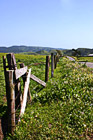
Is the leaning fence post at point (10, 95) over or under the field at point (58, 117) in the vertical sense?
over

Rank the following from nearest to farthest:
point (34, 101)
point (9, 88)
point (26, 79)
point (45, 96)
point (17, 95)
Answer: point (9, 88) → point (17, 95) → point (26, 79) → point (34, 101) → point (45, 96)

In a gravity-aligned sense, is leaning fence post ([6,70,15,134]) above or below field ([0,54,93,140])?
above

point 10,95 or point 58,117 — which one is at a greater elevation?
point 10,95

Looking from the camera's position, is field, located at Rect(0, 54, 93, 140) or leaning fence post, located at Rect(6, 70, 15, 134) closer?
leaning fence post, located at Rect(6, 70, 15, 134)

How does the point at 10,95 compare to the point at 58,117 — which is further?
the point at 58,117

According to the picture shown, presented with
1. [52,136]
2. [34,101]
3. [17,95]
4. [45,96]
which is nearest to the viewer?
[52,136]

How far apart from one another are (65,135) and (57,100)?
2.73 metres

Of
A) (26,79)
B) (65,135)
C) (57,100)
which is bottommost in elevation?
(65,135)

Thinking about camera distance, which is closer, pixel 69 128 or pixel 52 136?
pixel 52 136

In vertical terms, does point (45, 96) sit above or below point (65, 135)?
above

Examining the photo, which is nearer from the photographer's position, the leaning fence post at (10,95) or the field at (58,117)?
the leaning fence post at (10,95)

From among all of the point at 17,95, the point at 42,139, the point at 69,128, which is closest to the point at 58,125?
the point at 69,128

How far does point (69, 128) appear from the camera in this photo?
5652 mm

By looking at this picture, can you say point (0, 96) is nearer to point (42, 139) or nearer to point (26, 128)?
point (26, 128)
